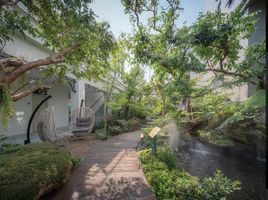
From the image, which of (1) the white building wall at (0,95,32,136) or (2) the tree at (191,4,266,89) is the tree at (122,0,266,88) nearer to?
(2) the tree at (191,4,266,89)

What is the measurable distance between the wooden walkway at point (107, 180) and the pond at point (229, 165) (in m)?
2.11

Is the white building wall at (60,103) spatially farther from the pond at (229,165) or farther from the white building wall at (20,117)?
the pond at (229,165)

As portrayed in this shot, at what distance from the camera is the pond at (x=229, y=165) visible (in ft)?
18.2

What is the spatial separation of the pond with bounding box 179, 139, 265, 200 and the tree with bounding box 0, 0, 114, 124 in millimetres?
4704

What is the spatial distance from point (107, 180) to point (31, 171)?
1820 mm

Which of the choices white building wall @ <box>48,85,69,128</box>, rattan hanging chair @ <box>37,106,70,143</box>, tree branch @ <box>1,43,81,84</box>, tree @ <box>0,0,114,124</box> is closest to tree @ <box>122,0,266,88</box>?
tree @ <box>0,0,114,124</box>

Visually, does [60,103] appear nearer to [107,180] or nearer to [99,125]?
[99,125]

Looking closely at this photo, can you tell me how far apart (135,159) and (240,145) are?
4902 millimetres

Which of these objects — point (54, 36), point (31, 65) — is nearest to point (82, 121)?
point (54, 36)

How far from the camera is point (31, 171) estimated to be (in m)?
3.62

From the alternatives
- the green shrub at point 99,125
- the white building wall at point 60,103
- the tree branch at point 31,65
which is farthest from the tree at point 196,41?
the white building wall at point 60,103

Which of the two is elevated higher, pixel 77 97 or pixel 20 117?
pixel 77 97

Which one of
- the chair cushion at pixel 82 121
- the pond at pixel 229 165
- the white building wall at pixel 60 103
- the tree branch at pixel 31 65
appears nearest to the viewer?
the tree branch at pixel 31 65

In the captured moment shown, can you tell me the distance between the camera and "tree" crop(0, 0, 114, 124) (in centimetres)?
431
